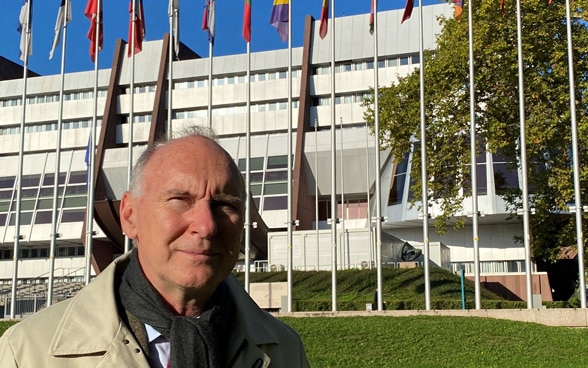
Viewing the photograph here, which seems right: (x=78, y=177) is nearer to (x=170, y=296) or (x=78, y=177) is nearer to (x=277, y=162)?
(x=277, y=162)

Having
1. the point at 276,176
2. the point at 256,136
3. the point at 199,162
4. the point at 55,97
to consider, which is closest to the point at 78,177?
the point at 55,97

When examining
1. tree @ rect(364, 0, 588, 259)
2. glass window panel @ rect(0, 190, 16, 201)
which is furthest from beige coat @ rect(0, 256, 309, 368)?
glass window panel @ rect(0, 190, 16, 201)

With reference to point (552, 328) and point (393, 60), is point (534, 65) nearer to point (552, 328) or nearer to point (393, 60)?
point (552, 328)

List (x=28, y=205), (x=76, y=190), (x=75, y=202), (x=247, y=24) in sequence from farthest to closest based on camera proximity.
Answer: (x=76, y=190)
(x=28, y=205)
(x=75, y=202)
(x=247, y=24)

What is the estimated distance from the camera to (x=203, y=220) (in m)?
1.84

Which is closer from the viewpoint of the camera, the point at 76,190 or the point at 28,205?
the point at 28,205

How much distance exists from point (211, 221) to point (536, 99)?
2560 centimetres

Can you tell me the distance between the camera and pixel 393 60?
172 ft

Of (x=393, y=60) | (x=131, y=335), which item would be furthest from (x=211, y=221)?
(x=393, y=60)

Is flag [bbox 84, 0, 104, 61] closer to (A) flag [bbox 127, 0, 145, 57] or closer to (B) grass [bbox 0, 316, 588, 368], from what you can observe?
(A) flag [bbox 127, 0, 145, 57]

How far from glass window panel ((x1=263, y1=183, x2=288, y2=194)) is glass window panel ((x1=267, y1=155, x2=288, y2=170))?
1529mm

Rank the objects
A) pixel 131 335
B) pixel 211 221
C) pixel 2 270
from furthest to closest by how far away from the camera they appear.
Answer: pixel 2 270 < pixel 211 221 < pixel 131 335

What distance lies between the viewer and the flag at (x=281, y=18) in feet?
73.0

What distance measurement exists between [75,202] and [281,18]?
3361cm
